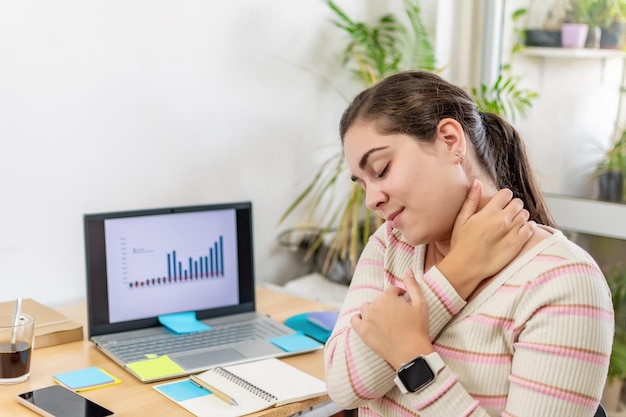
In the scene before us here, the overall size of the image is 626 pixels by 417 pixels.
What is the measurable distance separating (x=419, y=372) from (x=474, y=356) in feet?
0.31

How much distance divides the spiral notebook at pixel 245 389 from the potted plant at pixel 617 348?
1506 mm

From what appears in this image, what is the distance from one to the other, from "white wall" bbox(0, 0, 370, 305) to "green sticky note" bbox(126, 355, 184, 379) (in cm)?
58

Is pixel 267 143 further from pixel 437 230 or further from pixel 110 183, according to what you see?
pixel 437 230

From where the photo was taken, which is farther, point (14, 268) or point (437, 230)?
point (14, 268)

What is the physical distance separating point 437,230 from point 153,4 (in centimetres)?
128

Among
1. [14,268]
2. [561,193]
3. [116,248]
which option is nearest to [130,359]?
[116,248]

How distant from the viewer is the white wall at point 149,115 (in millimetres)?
1991

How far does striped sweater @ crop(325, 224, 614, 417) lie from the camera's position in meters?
1.07

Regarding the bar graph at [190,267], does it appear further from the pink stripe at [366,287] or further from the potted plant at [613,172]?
the potted plant at [613,172]

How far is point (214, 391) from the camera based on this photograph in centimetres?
150

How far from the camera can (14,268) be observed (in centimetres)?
202

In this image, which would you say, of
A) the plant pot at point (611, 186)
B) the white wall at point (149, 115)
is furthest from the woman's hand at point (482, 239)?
the plant pot at point (611, 186)

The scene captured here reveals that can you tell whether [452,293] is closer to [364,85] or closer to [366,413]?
[366,413]

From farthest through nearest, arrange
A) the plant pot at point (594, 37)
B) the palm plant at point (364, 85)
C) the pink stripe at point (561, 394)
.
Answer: the plant pot at point (594, 37), the palm plant at point (364, 85), the pink stripe at point (561, 394)
